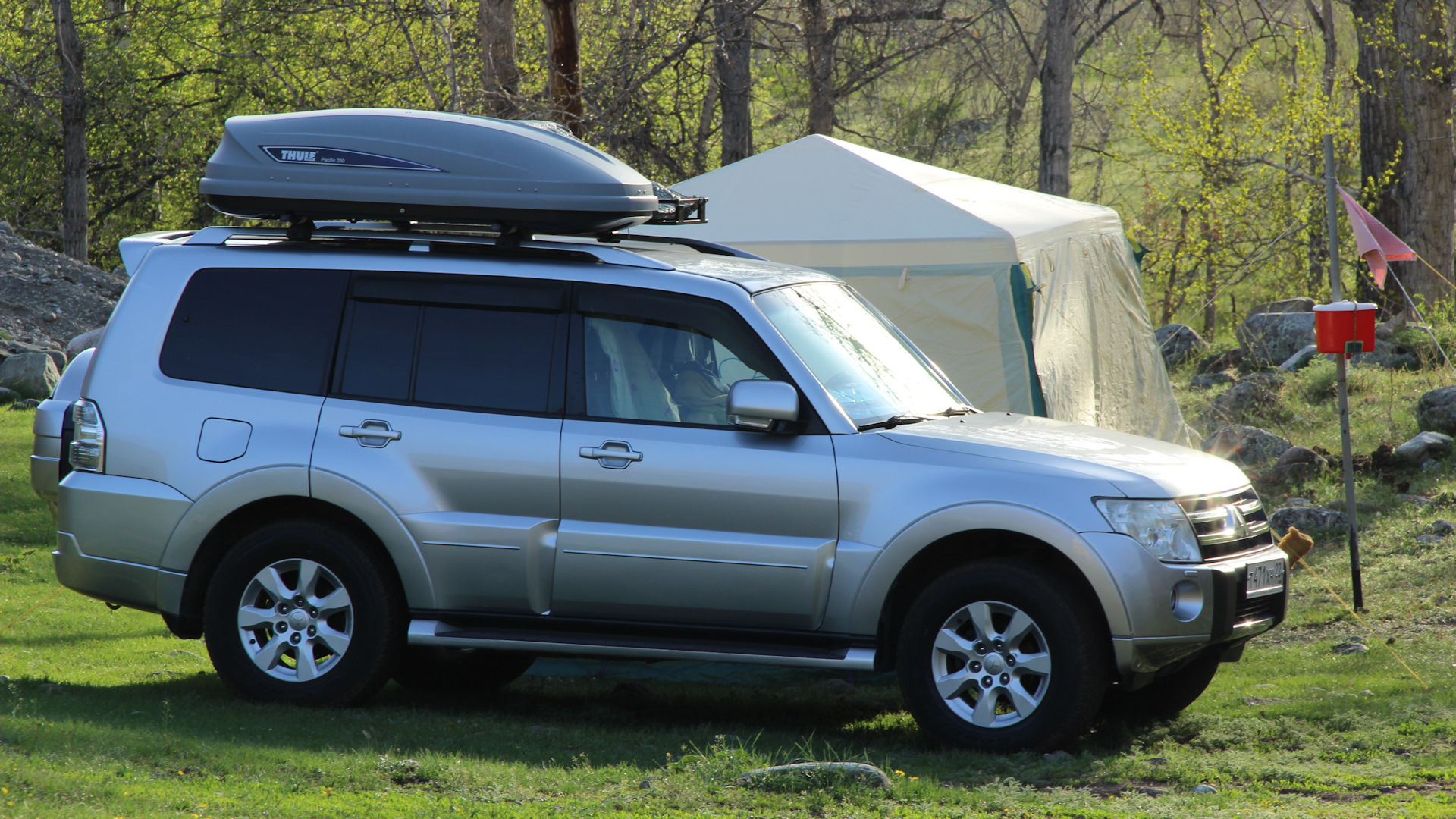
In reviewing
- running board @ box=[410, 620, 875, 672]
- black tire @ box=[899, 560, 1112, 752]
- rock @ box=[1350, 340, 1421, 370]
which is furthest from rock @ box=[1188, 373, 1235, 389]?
running board @ box=[410, 620, 875, 672]

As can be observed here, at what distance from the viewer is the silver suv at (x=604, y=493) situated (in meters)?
5.22

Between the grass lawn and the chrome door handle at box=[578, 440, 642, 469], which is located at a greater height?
the chrome door handle at box=[578, 440, 642, 469]

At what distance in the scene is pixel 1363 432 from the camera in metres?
13.4

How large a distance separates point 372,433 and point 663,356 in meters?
1.26

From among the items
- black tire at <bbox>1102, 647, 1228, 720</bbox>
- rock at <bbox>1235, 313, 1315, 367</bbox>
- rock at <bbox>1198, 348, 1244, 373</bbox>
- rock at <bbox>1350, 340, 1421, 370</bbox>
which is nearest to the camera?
black tire at <bbox>1102, 647, 1228, 720</bbox>

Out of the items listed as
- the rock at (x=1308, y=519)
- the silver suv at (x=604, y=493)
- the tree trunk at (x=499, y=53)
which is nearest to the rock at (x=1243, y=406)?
the rock at (x=1308, y=519)

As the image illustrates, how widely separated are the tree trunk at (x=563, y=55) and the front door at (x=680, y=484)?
8163mm

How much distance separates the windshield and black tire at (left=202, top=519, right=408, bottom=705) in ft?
6.59

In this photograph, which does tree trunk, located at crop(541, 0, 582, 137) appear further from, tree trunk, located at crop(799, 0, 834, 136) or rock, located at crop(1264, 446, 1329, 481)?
rock, located at crop(1264, 446, 1329, 481)

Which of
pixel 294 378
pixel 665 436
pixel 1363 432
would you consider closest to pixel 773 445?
pixel 665 436

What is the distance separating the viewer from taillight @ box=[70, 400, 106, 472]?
5.94 meters

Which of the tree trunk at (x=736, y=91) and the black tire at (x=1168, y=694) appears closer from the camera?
the black tire at (x=1168, y=694)

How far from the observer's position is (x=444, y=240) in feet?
19.7

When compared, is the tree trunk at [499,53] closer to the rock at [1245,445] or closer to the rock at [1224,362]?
the rock at [1245,445]
